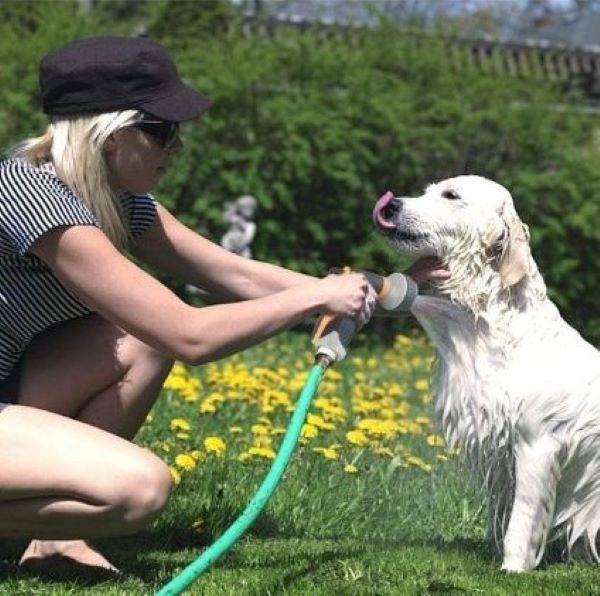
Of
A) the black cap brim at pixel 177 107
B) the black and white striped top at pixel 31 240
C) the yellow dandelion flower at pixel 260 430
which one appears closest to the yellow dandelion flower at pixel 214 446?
the yellow dandelion flower at pixel 260 430

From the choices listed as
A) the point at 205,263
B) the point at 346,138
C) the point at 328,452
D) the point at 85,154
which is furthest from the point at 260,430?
the point at 346,138

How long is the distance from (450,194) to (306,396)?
1.25m

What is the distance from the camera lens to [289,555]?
4188 millimetres

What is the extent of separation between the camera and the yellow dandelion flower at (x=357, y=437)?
17.1 ft

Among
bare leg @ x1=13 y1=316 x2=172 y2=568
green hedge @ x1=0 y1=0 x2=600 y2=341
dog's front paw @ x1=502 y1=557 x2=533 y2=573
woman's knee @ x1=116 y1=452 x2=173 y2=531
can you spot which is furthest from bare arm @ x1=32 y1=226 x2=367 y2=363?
green hedge @ x1=0 y1=0 x2=600 y2=341

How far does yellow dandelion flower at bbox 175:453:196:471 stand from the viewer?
4.70 meters

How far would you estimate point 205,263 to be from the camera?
4.32m

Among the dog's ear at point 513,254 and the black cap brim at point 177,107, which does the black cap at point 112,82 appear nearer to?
the black cap brim at point 177,107

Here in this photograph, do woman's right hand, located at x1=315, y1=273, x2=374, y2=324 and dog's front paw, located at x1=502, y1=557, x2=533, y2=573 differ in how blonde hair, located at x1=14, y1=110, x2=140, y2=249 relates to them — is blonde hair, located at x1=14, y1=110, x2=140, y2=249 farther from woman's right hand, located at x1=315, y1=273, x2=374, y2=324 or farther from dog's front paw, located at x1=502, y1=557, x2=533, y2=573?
dog's front paw, located at x1=502, y1=557, x2=533, y2=573

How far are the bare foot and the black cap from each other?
1.31 m

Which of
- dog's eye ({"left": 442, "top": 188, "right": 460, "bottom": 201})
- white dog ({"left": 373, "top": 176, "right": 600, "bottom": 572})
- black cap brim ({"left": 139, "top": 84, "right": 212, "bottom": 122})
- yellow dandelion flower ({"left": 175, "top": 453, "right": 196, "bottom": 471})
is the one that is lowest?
yellow dandelion flower ({"left": 175, "top": 453, "right": 196, "bottom": 471})

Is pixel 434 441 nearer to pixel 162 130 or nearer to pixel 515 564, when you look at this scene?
pixel 515 564

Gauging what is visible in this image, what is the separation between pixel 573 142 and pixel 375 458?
22.3ft

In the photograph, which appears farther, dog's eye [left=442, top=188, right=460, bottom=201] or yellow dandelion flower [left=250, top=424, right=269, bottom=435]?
yellow dandelion flower [left=250, top=424, right=269, bottom=435]
